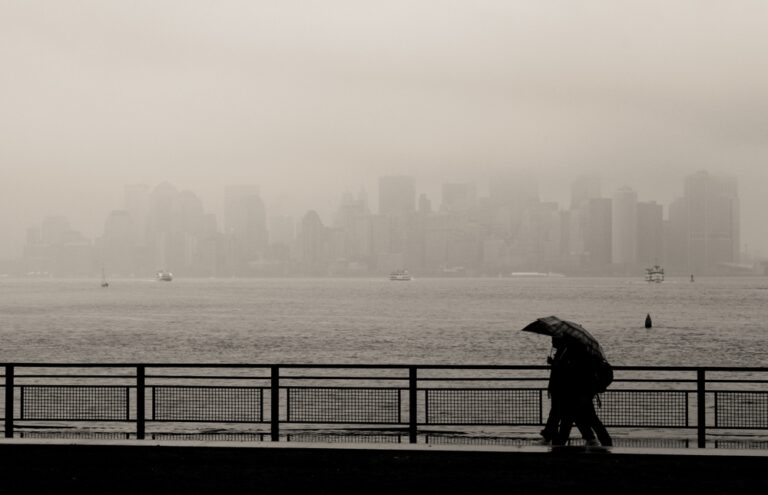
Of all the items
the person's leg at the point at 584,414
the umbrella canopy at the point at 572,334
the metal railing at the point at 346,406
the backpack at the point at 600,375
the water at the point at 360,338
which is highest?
the umbrella canopy at the point at 572,334

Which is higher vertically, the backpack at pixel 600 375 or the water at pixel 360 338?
the backpack at pixel 600 375

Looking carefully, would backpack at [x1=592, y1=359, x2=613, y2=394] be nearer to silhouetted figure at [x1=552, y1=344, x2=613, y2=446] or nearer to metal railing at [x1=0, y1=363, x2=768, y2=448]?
silhouetted figure at [x1=552, y1=344, x2=613, y2=446]

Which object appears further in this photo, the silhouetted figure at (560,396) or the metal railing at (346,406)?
the metal railing at (346,406)

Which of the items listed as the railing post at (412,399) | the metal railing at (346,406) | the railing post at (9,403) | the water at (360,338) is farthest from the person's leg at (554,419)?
the water at (360,338)

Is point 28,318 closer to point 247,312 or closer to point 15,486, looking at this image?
point 247,312

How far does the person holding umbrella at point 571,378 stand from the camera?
1350 cm

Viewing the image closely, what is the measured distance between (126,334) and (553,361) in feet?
263

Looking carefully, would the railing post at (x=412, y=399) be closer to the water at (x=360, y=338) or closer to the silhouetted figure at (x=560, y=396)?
the silhouetted figure at (x=560, y=396)

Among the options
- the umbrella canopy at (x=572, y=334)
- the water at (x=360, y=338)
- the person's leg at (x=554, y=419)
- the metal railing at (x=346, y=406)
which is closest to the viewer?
the umbrella canopy at (x=572, y=334)

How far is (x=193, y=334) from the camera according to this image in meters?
90.1

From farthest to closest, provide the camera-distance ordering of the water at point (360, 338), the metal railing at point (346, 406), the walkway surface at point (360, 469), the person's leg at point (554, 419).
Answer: the water at point (360, 338), the metal railing at point (346, 406), the person's leg at point (554, 419), the walkway surface at point (360, 469)

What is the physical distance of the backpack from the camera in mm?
13523

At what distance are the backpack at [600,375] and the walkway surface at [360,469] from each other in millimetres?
1635

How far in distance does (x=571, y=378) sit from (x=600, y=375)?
1.28 ft
